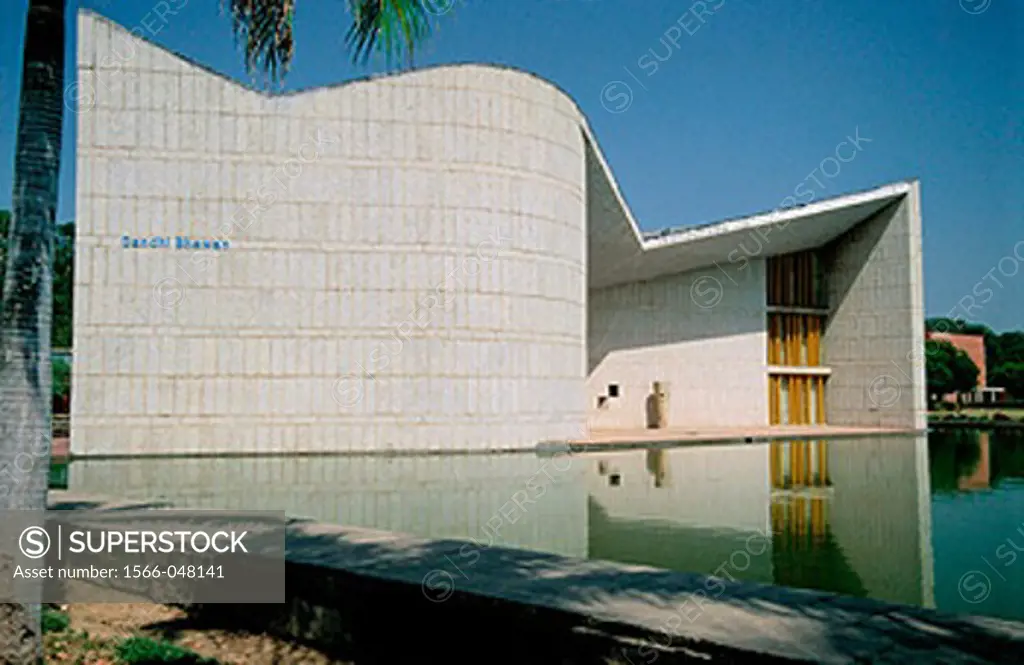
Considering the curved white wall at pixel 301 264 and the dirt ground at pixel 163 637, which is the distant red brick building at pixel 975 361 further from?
the dirt ground at pixel 163 637

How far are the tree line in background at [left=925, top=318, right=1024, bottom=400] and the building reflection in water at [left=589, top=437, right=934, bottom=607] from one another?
97.9 ft

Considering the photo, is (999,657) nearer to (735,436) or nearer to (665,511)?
(665,511)

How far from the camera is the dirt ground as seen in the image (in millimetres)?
4466

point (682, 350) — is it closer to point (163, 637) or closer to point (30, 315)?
point (163, 637)

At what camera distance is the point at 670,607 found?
12.9 ft

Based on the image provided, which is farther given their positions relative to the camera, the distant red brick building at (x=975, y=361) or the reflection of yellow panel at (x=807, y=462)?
the distant red brick building at (x=975, y=361)

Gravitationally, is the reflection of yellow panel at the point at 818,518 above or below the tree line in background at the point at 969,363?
below

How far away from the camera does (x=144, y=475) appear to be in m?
13.9

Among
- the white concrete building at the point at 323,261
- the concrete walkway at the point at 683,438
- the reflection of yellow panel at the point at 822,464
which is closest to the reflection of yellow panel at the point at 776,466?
the reflection of yellow panel at the point at 822,464

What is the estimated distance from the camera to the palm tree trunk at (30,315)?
13.1 feet

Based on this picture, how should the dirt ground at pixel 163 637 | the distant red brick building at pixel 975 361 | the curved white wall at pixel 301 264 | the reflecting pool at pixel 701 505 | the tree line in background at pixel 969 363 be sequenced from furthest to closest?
the distant red brick building at pixel 975 361
the tree line in background at pixel 969 363
the curved white wall at pixel 301 264
the reflecting pool at pixel 701 505
the dirt ground at pixel 163 637

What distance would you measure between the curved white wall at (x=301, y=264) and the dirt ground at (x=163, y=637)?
1290 centimetres

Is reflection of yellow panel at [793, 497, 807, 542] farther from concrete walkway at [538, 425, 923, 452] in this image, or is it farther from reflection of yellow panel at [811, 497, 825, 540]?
concrete walkway at [538, 425, 923, 452]

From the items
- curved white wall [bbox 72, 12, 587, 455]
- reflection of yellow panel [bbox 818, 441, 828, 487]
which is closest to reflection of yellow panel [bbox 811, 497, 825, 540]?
reflection of yellow panel [bbox 818, 441, 828, 487]
